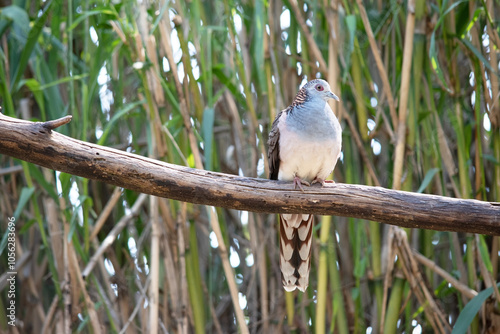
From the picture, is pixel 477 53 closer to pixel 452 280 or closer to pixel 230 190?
pixel 452 280

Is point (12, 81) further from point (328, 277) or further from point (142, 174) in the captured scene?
point (328, 277)

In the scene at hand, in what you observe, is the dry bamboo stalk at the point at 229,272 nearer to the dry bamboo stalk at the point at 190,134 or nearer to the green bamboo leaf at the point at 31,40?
the dry bamboo stalk at the point at 190,134

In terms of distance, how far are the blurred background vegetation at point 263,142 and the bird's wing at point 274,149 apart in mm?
200

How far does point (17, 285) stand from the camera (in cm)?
379

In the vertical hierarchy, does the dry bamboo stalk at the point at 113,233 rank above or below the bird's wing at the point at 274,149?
below

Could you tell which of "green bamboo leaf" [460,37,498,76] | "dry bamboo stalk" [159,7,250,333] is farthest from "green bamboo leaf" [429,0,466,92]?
"dry bamboo stalk" [159,7,250,333]

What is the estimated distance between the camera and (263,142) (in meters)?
3.31

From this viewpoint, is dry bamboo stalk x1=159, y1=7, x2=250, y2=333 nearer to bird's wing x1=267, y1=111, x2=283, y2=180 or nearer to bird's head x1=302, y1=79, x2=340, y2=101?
bird's wing x1=267, y1=111, x2=283, y2=180

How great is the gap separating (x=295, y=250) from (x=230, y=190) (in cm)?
72

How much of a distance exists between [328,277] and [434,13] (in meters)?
1.61

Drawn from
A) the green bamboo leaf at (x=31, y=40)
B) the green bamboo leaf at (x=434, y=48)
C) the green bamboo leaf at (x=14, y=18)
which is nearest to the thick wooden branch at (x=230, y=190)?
the green bamboo leaf at (x=434, y=48)

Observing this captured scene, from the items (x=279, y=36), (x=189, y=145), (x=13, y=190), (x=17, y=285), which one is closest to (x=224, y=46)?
(x=279, y=36)

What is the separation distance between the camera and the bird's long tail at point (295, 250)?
114 inches

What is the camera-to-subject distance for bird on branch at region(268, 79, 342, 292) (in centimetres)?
278
